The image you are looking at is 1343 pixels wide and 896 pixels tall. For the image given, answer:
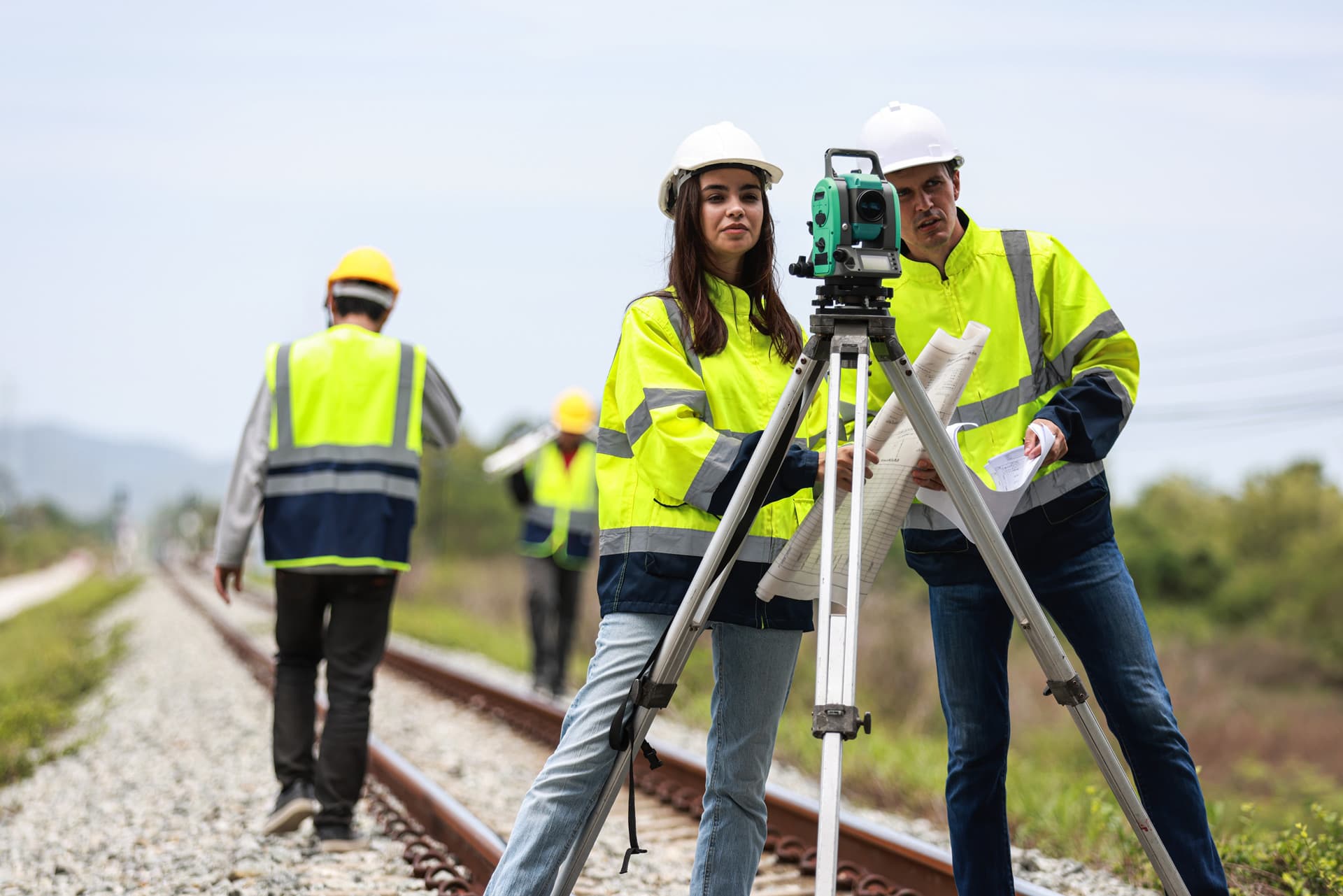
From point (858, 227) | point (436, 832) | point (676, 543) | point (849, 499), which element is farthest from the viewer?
point (436, 832)

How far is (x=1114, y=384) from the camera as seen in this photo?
2.79 metres

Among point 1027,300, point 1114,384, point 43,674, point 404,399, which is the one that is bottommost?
point 43,674

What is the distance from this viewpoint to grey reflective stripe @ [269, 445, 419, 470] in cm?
466

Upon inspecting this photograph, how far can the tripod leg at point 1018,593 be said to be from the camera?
2.39 m

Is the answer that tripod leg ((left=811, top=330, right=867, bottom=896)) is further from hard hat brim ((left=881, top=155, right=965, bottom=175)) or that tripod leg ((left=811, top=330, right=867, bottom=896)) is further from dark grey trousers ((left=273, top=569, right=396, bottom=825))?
dark grey trousers ((left=273, top=569, right=396, bottom=825))

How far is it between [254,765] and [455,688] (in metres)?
3.31

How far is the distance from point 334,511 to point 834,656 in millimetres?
2879

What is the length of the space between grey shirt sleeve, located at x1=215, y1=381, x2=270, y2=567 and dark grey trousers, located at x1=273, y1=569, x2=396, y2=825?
20 cm

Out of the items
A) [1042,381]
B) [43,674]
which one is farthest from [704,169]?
[43,674]

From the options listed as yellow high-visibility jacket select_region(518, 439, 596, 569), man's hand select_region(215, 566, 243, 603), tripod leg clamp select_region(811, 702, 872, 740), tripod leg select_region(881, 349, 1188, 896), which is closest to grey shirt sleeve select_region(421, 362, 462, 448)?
man's hand select_region(215, 566, 243, 603)

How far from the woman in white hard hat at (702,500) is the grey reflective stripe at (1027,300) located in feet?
1.71

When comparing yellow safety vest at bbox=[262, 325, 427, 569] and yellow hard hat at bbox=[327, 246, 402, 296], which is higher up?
yellow hard hat at bbox=[327, 246, 402, 296]

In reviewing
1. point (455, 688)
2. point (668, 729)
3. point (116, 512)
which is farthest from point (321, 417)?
point (116, 512)

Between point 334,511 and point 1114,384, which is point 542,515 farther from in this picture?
point 1114,384
